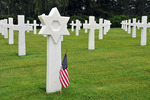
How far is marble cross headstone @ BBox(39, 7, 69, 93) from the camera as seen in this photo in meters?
4.41

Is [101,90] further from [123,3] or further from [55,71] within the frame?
[123,3]

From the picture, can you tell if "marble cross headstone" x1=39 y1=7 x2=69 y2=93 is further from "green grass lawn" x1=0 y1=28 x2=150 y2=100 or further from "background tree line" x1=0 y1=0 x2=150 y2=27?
"background tree line" x1=0 y1=0 x2=150 y2=27

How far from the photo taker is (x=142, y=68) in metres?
6.64

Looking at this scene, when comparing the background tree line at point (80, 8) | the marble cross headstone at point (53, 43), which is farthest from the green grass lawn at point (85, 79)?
the background tree line at point (80, 8)

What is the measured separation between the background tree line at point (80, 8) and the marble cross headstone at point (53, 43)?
26.3 meters

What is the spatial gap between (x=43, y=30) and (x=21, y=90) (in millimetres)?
1378

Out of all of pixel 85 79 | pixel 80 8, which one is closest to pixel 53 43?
pixel 85 79

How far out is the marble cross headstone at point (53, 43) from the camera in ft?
14.5

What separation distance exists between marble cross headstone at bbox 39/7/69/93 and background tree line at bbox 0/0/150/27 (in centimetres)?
2629

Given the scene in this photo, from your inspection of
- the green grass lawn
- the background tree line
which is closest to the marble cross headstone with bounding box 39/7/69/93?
the green grass lawn

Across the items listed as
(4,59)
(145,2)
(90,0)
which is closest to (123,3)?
(145,2)

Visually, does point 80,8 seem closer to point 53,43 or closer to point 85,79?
point 85,79

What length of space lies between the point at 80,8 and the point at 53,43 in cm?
4240

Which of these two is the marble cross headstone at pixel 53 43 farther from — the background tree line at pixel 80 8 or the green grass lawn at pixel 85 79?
the background tree line at pixel 80 8
